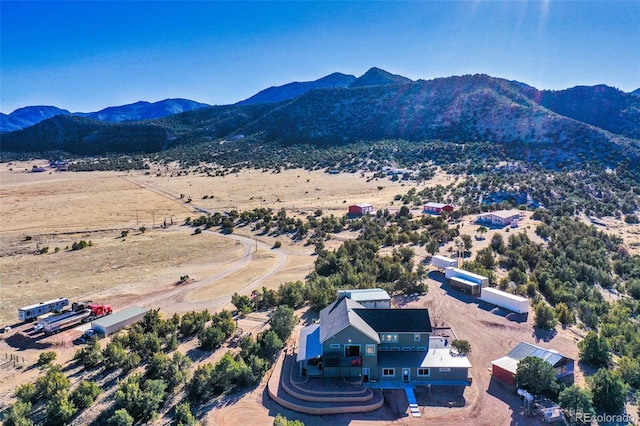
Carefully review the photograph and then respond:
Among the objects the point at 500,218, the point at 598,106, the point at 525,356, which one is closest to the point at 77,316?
the point at 525,356

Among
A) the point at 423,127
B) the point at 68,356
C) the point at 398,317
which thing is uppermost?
the point at 423,127

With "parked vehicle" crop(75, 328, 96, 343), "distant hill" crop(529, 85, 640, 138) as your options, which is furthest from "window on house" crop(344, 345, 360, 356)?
"distant hill" crop(529, 85, 640, 138)

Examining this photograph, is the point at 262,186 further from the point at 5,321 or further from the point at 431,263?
the point at 5,321

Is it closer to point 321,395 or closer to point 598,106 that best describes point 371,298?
point 321,395

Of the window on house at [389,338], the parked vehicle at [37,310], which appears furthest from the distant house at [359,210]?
the window on house at [389,338]

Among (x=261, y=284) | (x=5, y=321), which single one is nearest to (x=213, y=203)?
(x=261, y=284)
